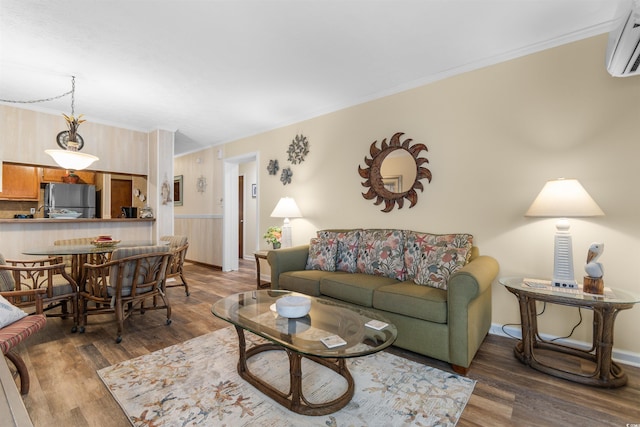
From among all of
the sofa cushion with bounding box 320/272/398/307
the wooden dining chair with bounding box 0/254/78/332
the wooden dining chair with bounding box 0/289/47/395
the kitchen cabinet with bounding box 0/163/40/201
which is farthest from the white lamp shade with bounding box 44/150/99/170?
the sofa cushion with bounding box 320/272/398/307

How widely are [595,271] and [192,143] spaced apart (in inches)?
238

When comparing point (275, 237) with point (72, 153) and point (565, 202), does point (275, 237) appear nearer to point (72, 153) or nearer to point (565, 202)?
point (72, 153)

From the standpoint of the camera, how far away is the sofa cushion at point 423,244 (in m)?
2.67

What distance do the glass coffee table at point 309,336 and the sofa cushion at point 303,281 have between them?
29.7 inches

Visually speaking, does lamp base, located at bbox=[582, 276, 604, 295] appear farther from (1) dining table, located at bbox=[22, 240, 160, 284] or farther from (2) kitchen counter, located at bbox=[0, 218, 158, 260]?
(2) kitchen counter, located at bbox=[0, 218, 158, 260]

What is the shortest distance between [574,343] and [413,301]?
1406 mm

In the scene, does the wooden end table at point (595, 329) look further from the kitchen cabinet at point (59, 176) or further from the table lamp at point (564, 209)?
→ the kitchen cabinet at point (59, 176)

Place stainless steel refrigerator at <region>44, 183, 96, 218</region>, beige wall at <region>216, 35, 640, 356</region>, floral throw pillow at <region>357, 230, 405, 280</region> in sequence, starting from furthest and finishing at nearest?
stainless steel refrigerator at <region>44, 183, 96, 218</region>, floral throw pillow at <region>357, 230, 405, 280</region>, beige wall at <region>216, 35, 640, 356</region>

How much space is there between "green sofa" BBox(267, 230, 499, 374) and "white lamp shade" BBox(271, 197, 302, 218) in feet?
3.94

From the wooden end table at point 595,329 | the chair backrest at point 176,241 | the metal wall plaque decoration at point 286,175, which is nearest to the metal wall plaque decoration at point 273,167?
the metal wall plaque decoration at point 286,175

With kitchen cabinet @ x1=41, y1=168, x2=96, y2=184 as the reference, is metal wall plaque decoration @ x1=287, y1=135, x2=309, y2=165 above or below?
above

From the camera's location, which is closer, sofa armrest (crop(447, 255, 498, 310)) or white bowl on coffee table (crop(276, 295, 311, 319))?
white bowl on coffee table (crop(276, 295, 311, 319))

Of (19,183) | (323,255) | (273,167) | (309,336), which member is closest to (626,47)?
(309,336)

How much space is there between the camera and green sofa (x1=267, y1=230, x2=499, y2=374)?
2.03 m
